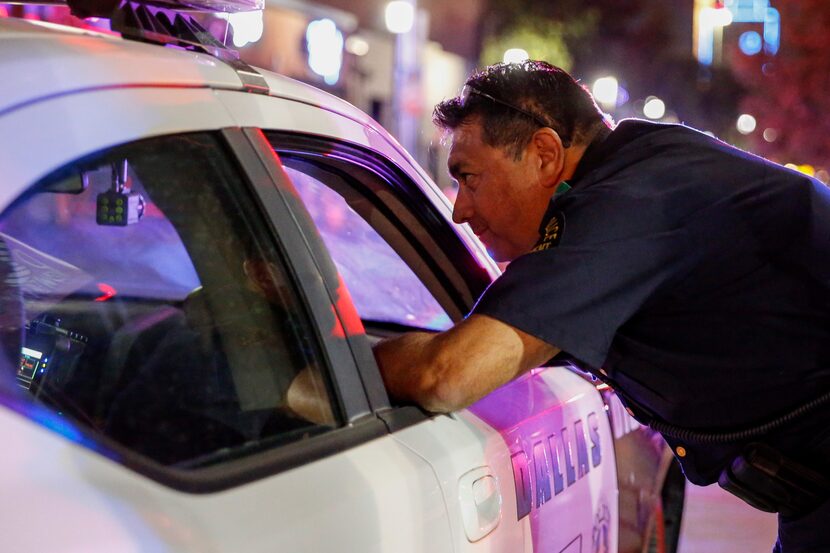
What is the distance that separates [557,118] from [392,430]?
2.54 ft

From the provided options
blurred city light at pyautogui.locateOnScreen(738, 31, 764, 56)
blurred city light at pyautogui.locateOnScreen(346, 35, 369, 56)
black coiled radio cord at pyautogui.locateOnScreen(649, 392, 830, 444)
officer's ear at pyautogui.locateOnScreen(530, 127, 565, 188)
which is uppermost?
officer's ear at pyautogui.locateOnScreen(530, 127, 565, 188)

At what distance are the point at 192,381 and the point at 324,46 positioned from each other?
2078 centimetres

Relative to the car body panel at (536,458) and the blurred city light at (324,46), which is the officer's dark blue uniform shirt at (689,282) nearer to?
A: the car body panel at (536,458)

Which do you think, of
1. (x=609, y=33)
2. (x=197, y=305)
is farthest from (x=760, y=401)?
(x=609, y=33)

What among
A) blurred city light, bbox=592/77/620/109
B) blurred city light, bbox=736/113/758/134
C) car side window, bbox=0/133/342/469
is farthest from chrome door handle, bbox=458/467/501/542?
blurred city light, bbox=736/113/758/134

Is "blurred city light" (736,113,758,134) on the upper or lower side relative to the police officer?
lower

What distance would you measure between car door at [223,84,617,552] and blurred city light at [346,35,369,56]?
73.1ft

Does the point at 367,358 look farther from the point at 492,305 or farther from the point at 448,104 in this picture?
the point at 448,104

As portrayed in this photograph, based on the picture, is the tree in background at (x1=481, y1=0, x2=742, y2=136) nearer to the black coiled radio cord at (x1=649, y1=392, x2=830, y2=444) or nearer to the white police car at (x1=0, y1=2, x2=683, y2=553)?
the white police car at (x1=0, y1=2, x2=683, y2=553)

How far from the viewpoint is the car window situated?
2408 millimetres

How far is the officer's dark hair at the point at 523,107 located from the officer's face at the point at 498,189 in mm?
22

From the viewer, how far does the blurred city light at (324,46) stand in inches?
861

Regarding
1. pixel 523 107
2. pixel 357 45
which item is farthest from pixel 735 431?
pixel 357 45

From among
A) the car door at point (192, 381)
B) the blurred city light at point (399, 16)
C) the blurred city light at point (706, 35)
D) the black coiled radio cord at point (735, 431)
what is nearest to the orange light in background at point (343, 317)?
the car door at point (192, 381)
